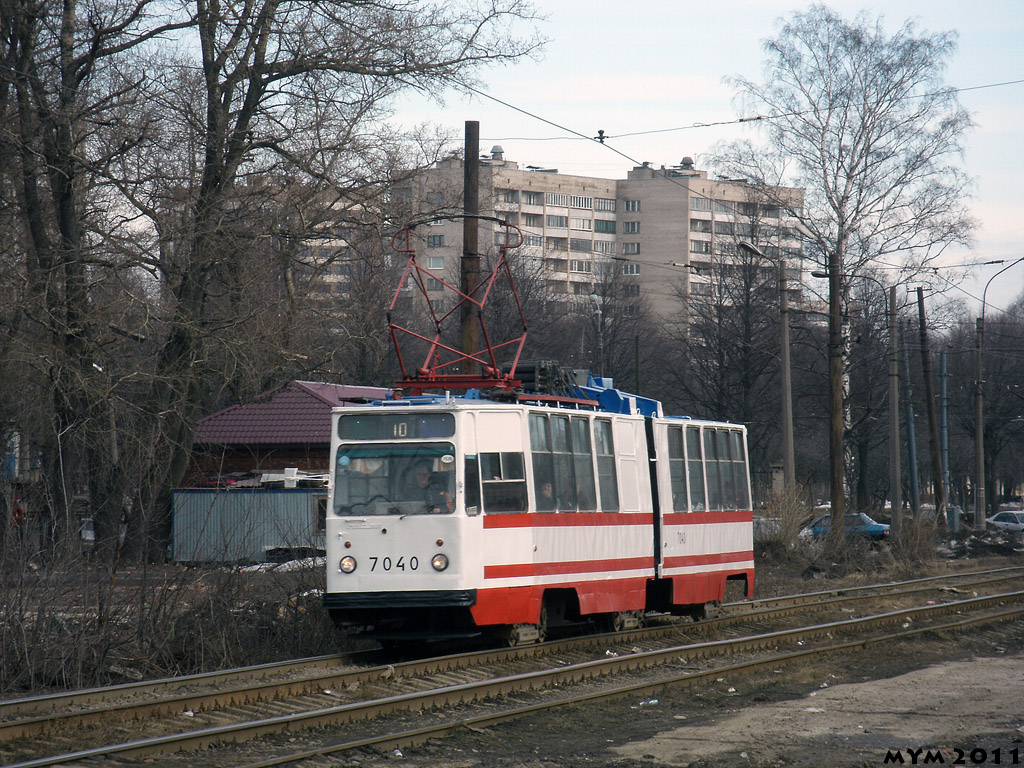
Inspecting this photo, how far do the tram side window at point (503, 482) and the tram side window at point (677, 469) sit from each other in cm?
364

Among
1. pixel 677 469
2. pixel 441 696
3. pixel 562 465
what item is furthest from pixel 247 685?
pixel 677 469

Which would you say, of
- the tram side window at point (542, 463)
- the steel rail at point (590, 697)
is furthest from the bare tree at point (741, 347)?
the tram side window at point (542, 463)

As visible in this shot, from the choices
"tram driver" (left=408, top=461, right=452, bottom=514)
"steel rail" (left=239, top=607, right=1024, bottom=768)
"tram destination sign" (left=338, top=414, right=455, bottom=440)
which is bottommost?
"steel rail" (left=239, top=607, right=1024, bottom=768)

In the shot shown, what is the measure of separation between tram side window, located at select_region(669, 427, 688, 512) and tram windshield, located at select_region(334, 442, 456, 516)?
4441 millimetres

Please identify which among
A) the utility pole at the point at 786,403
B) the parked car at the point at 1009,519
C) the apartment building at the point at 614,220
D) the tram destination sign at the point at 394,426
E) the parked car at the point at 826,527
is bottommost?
the parked car at the point at 1009,519

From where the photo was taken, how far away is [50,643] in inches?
436

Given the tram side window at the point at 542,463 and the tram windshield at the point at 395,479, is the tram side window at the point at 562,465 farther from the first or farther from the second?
the tram windshield at the point at 395,479

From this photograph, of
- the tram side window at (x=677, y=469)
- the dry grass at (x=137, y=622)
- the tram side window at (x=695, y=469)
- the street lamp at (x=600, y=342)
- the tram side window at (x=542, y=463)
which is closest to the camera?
the dry grass at (x=137, y=622)

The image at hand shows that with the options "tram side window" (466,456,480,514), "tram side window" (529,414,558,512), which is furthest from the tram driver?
"tram side window" (529,414,558,512)

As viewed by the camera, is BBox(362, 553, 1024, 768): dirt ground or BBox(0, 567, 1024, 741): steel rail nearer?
BBox(362, 553, 1024, 768): dirt ground

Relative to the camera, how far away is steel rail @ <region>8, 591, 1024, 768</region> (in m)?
8.02

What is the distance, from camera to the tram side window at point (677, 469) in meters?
15.8

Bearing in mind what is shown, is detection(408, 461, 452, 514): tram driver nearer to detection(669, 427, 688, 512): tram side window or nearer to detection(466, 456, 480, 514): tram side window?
detection(466, 456, 480, 514): tram side window

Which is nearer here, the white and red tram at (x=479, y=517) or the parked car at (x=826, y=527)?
the white and red tram at (x=479, y=517)
